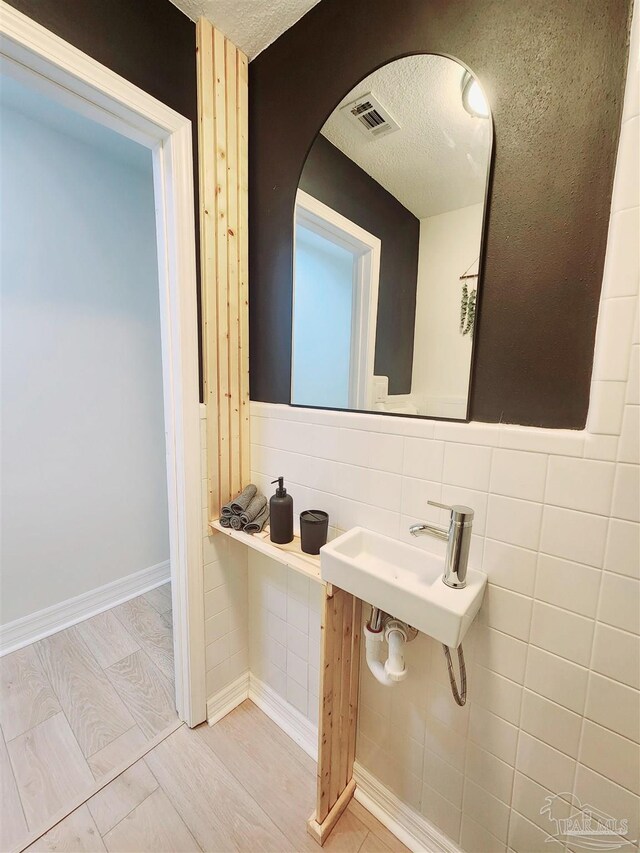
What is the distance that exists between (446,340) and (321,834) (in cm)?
157

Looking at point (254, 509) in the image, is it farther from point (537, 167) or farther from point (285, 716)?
point (537, 167)

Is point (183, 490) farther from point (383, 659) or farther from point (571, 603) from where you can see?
point (571, 603)

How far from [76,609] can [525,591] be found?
2.41m

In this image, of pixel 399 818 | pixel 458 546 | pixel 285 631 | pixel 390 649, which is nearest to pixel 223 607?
pixel 285 631

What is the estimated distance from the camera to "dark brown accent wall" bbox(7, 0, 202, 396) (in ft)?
2.85

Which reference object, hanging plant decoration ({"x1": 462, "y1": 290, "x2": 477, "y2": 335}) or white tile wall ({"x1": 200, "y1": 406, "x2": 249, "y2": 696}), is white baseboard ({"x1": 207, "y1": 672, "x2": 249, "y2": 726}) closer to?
white tile wall ({"x1": 200, "y1": 406, "x2": 249, "y2": 696})

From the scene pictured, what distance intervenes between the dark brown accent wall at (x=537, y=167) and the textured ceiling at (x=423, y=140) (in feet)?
0.12

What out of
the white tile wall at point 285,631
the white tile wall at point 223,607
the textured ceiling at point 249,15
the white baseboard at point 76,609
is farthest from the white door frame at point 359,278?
the white baseboard at point 76,609

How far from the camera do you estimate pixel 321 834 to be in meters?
1.04

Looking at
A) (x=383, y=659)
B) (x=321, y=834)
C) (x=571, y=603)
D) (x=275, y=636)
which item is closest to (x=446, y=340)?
(x=571, y=603)

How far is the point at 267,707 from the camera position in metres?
1.48

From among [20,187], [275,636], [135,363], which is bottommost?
[275,636]

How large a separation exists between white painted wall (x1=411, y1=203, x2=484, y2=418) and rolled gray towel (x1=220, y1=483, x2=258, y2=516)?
76 centimetres

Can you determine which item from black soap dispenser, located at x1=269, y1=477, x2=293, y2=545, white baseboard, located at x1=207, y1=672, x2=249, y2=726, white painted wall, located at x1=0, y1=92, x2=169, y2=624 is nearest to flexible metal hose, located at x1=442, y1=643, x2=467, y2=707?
black soap dispenser, located at x1=269, y1=477, x2=293, y2=545
